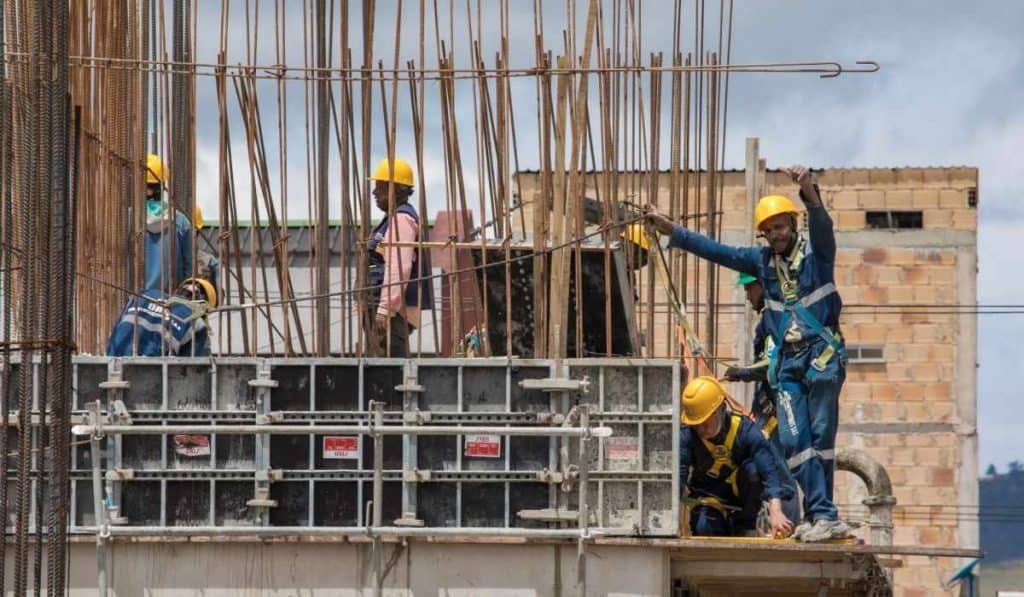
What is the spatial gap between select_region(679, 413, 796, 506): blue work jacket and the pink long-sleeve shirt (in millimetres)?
1814

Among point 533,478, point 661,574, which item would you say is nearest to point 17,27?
point 533,478

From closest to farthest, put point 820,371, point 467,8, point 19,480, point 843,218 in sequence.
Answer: point 19,480 < point 820,371 < point 467,8 < point 843,218

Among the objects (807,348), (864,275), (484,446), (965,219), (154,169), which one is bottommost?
(484,446)

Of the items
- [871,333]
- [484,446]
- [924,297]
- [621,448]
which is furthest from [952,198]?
[484,446]

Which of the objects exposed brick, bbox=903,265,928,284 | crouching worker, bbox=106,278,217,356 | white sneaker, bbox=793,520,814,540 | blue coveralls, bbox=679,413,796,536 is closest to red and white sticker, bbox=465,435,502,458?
blue coveralls, bbox=679,413,796,536

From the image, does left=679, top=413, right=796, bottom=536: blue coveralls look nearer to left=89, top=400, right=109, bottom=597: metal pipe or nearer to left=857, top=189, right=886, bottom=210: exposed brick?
left=89, top=400, right=109, bottom=597: metal pipe

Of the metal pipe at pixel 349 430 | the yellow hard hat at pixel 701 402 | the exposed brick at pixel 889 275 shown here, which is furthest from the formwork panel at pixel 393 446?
the exposed brick at pixel 889 275

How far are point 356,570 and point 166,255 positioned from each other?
2.68 meters

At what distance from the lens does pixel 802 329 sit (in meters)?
12.3

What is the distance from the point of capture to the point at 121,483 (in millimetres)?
12094

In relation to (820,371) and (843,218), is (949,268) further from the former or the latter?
(820,371)

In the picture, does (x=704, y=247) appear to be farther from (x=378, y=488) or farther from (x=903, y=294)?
(x=903, y=294)

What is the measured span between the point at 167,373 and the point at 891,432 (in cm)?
2376

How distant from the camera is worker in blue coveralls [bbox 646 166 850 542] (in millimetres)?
12250
